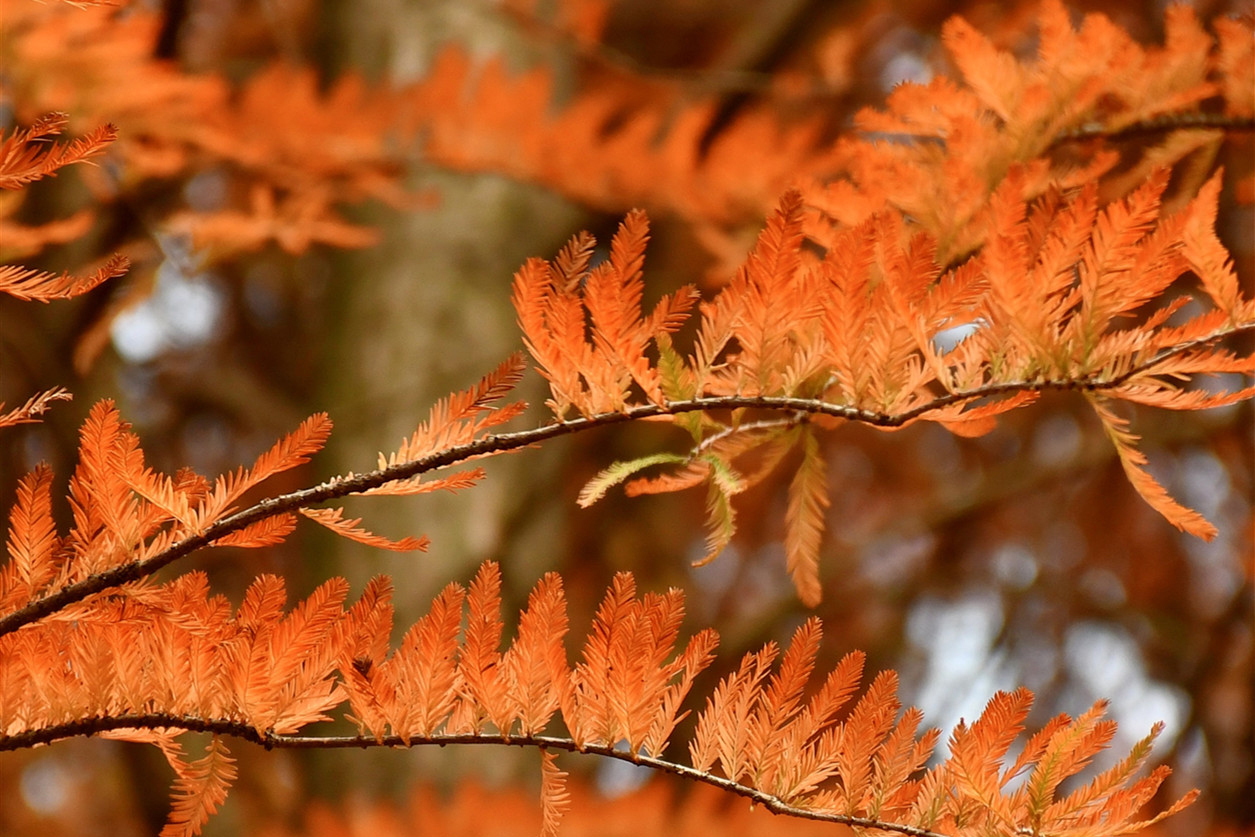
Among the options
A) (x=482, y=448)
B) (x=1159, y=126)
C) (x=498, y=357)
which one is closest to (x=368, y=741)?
(x=482, y=448)

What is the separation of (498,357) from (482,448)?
1.25m

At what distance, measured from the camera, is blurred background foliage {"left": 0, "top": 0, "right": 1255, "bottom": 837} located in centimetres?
102

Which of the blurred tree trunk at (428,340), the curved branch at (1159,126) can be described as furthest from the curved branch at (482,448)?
the blurred tree trunk at (428,340)

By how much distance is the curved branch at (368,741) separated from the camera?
13.6 inches

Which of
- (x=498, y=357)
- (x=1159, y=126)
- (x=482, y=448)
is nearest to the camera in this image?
(x=482, y=448)

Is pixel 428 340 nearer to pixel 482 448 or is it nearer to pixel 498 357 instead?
pixel 498 357

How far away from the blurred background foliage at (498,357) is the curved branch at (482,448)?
398mm

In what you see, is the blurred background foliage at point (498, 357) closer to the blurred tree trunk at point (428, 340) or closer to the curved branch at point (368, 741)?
the blurred tree trunk at point (428, 340)

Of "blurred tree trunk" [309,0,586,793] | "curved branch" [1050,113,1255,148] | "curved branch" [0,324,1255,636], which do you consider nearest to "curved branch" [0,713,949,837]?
"curved branch" [0,324,1255,636]

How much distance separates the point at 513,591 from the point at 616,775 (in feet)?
1.14

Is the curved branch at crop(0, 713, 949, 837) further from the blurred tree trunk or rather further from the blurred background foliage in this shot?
the blurred tree trunk

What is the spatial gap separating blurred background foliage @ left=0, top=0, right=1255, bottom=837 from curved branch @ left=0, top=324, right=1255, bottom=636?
398mm

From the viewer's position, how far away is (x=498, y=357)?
1.59 metres

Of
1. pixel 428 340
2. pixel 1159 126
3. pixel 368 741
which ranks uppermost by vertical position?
pixel 1159 126
